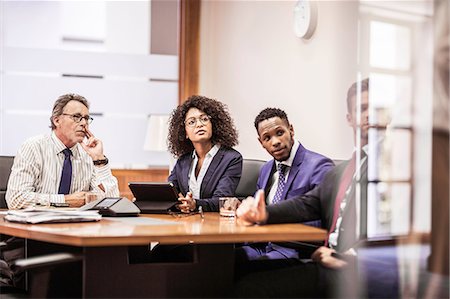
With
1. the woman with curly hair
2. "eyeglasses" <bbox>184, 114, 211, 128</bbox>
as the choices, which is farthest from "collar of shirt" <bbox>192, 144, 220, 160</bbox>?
"eyeglasses" <bbox>184, 114, 211, 128</bbox>

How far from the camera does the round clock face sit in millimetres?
3332

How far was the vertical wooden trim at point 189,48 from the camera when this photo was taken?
4.97m

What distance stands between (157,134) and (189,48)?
0.76 metres

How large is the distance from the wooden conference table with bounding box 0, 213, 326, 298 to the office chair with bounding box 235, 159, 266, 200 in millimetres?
977

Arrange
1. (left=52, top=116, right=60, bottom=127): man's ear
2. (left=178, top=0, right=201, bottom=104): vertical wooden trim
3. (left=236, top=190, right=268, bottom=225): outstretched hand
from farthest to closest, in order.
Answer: (left=178, top=0, right=201, bottom=104): vertical wooden trim → (left=52, top=116, right=60, bottom=127): man's ear → (left=236, top=190, right=268, bottom=225): outstretched hand

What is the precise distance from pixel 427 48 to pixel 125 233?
95 centimetres

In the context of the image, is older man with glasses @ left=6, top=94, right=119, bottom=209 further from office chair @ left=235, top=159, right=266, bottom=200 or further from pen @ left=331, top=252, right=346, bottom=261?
pen @ left=331, top=252, right=346, bottom=261

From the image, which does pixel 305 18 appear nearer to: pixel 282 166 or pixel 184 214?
pixel 282 166

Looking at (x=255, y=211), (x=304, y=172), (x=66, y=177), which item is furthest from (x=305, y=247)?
(x=66, y=177)

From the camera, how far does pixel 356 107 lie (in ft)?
6.31

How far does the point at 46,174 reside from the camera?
3084 millimetres

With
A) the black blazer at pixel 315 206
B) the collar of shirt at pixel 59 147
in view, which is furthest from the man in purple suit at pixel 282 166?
the collar of shirt at pixel 59 147

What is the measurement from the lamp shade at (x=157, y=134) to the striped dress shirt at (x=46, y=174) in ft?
3.94

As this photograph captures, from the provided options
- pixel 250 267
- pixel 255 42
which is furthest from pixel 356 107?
pixel 255 42
